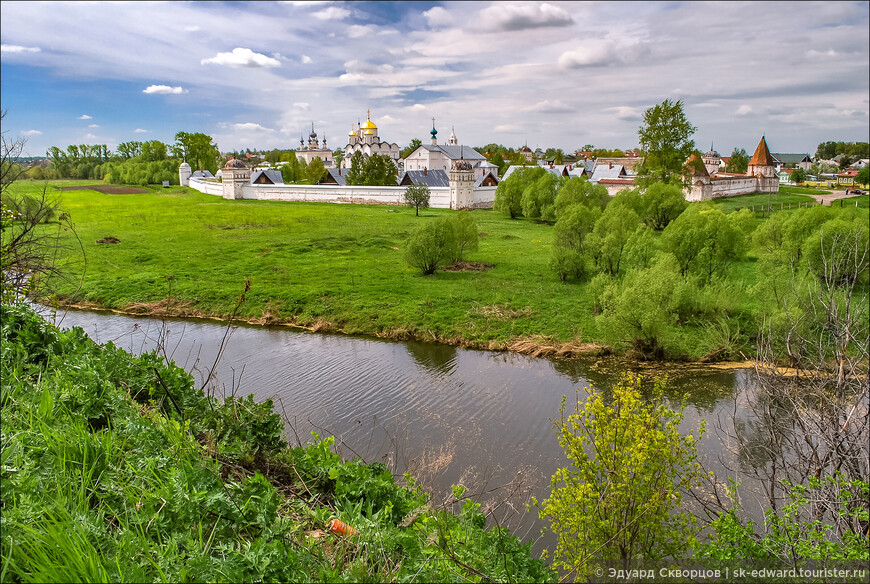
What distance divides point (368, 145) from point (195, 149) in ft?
68.5

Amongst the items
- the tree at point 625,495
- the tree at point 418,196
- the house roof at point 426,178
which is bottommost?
the tree at point 625,495

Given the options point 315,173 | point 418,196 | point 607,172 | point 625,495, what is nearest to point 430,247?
point 625,495

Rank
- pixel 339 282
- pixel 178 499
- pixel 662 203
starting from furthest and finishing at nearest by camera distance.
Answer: pixel 662 203, pixel 339 282, pixel 178 499

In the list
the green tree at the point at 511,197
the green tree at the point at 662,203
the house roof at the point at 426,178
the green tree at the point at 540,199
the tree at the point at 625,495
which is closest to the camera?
the tree at the point at 625,495

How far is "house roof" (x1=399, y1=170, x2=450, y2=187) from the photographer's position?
47.4m

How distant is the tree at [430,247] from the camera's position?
2114 centimetres

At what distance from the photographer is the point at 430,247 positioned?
21172mm

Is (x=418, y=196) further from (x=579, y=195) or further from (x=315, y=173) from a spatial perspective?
(x=315, y=173)

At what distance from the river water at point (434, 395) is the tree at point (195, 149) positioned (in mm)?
51614

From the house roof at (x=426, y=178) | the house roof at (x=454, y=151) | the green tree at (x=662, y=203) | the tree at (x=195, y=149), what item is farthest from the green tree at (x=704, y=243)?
the tree at (x=195, y=149)

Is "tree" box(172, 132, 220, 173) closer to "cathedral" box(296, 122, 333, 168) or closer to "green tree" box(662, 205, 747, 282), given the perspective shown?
"cathedral" box(296, 122, 333, 168)

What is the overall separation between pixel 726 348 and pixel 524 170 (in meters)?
31.1

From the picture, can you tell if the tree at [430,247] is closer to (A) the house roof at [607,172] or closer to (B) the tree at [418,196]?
(B) the tree at [418,196]

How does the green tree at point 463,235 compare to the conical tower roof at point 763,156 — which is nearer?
the green tree at point 463,235
